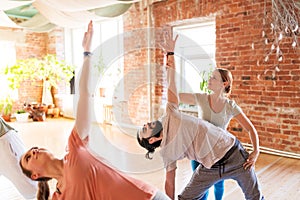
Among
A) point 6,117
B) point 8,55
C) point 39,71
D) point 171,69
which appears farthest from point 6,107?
point 171,69

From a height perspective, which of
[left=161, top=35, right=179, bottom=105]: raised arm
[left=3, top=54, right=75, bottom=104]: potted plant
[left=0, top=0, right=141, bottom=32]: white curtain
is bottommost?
[left=161, top=35, right=179, bottom=105]: raised arm

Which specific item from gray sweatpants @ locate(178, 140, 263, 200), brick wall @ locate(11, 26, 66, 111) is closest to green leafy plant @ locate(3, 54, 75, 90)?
brick wall @ locate(11, 26, 66, 111)

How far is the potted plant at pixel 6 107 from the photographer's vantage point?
7207 millimetres

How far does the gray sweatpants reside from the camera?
5.73ft

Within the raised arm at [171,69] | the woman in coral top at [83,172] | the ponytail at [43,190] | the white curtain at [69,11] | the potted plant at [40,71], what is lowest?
the ponytail at [43,190]

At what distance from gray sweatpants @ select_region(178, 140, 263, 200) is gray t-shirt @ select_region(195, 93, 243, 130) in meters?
0.27

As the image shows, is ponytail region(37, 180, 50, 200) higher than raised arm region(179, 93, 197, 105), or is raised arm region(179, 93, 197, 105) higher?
Result: raised arm region(179, 93, 197, 105)

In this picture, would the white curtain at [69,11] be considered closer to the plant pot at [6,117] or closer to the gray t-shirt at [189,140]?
the gray t-shirt at [189,140]

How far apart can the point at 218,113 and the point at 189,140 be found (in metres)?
0.43

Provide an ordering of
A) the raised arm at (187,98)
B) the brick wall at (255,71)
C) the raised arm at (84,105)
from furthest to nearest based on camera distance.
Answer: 1. the brick wall at (255,71)
2. the raised arm at (187,98)
3. the raised arm at (84,105)

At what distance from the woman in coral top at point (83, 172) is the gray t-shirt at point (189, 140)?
0.45 metres

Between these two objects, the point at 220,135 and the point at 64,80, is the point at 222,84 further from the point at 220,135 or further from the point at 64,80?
the point at 64,80

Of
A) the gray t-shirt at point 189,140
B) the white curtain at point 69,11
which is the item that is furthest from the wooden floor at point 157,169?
the white curtain at point 69,11

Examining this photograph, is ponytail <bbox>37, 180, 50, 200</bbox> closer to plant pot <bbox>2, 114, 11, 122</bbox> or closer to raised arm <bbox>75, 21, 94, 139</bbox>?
raised arm <bbox>75, 21, 94, 139</bbox>
